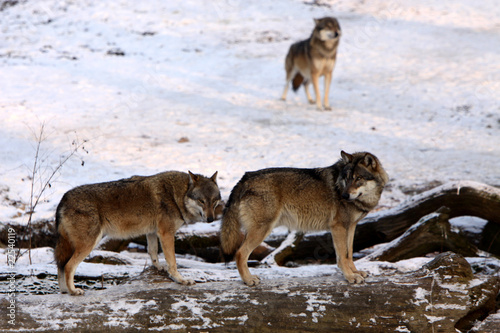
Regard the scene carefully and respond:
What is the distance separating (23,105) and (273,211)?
10504mm

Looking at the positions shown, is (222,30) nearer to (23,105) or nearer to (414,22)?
(414,22)

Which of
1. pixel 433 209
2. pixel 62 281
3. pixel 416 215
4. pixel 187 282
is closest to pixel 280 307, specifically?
Result: pixel 187 282

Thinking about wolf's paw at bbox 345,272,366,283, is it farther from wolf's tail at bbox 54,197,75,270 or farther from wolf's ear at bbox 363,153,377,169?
wolf's tail at bbox 54,197,75,270

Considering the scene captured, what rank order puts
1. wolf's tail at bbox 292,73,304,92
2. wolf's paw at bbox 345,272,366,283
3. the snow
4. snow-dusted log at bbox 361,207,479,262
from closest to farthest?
wolf's paw at bbox 345,272,366,283, snow-dusted log at bbox 361,207,479,262, the snow, wolf's tail at bbox 292,73,304,92

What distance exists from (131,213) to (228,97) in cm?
1054

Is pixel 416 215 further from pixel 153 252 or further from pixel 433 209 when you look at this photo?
pixel 153 252

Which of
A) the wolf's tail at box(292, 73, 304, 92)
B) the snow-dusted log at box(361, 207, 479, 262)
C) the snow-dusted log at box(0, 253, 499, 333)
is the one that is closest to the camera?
the snow-dusted log at box(0, 253, 499, 333)

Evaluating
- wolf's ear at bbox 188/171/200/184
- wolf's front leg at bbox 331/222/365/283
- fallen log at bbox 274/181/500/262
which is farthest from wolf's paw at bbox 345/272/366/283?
fallen log at bbox 274/181/500/262

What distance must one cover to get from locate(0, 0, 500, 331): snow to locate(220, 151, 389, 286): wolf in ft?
1.71

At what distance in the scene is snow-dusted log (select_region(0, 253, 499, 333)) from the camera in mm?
4938

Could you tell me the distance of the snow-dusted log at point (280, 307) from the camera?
16.2 feet

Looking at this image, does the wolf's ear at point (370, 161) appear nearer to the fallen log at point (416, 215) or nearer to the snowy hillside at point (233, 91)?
the fallen log at point (416, 215)

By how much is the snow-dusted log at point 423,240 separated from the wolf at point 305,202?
4.61 ft

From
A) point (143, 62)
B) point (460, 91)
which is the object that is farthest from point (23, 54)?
point (460, 91)
